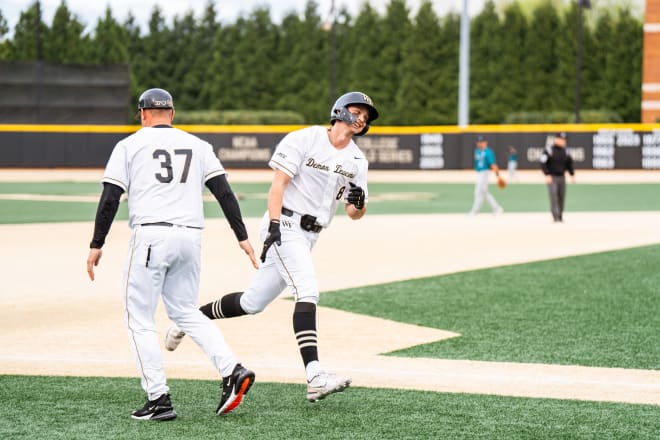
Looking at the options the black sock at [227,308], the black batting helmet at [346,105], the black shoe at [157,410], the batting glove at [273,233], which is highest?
the black batting helmet at [346,105]

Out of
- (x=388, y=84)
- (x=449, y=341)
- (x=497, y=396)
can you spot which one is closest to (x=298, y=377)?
(x=497, y=396)

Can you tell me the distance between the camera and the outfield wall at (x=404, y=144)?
45.0 metres

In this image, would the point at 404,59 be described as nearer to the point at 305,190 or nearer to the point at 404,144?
the point at 404,144

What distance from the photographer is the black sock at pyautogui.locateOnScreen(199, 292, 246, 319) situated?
24.5 ft

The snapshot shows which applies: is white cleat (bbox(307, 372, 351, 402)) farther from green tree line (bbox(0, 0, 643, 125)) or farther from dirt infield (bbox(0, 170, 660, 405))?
green tree line (bbox(0, 0, 643, 125))

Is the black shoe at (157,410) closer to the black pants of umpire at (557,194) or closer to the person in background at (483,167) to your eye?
the black pants of umpire at (557,194)

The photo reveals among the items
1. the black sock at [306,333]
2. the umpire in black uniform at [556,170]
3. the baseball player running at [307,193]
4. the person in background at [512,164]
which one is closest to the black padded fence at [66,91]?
the person in background at [512,164]

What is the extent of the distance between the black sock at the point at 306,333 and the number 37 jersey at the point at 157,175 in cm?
97

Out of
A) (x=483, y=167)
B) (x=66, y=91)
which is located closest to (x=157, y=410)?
(x=483, y=167)

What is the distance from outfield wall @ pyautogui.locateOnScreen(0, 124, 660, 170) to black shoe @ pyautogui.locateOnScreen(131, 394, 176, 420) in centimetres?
4001

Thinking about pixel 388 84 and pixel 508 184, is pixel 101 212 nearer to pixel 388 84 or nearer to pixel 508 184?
pixel 508 184

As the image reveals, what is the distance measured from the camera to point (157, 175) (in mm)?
6117

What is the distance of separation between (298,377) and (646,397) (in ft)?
7.62

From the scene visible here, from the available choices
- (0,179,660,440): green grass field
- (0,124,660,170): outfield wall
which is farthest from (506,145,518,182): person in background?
(0,179,660,440): green grass field
